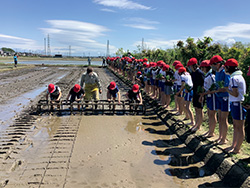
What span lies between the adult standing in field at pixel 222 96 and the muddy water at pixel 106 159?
0.97 meters

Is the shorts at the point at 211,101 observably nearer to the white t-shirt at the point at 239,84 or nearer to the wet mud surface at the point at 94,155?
the white t-shirt at the point at 239,84

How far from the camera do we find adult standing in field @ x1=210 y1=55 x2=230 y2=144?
16.5 feet

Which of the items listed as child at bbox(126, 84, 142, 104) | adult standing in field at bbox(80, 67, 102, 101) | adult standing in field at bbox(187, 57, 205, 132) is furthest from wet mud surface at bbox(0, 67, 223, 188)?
adult standing in field at bbox(80, 67, 102, 101)

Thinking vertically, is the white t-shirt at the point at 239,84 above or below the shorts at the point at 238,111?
above

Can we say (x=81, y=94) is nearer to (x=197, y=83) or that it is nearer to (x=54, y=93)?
(x=54, y=93)

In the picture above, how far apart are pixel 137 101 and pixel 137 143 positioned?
3.54 m

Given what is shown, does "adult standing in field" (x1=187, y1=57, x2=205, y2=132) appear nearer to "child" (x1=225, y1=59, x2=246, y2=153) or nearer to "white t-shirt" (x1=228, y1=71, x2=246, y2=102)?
"child" (x1=225, y1=59, x2=246, y2=153)

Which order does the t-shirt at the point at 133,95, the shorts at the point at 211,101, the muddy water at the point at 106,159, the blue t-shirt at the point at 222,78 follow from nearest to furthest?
the muddy water at the point at 106,159 < the blue t-shirt at the point at 222,78 < the shorts at the point at 211,101 < the t-shirt at the point at 133,95

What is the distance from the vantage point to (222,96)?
5070 millimetres

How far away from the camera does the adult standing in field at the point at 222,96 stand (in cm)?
502

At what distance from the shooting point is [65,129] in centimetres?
696

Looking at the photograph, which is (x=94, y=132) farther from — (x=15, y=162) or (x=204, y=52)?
(x=204, y=52)

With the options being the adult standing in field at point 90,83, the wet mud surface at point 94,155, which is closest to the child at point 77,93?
the adult standing in field at point 90,83

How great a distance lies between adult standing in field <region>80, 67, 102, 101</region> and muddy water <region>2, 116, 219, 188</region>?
2125 mm
